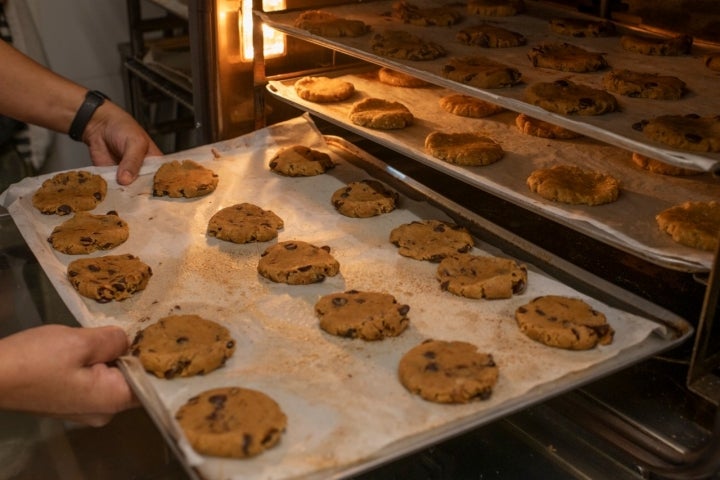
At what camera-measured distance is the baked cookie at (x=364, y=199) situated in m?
1.89

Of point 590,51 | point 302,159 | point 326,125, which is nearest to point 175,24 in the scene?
point 326,125

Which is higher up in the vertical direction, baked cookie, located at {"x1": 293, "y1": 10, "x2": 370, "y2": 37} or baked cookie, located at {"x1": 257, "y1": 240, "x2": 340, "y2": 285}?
baked cookie, located at {"x1": 293, "y1": 10, "x2": 370, "y2": 37}

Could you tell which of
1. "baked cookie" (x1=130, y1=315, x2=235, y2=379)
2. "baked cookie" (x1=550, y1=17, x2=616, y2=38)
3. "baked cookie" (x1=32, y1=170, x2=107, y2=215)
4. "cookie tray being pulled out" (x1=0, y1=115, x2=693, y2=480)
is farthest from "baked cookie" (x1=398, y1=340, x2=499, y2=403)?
"baked cookie" (x1=550, y1=17, x2=616, y2=38)

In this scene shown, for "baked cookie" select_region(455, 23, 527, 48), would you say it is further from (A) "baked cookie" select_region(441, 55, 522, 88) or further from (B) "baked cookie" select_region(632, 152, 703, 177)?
(B) "baked cookie" select_region(632, 152, 703, 177)

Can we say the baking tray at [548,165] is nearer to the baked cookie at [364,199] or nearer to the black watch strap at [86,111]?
the baked cookie at [364,199]

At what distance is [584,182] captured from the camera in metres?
1.74

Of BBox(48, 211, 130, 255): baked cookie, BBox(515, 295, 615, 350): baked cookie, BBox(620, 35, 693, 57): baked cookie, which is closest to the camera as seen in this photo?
BBox(515, 295, 615, 350): baked cookie

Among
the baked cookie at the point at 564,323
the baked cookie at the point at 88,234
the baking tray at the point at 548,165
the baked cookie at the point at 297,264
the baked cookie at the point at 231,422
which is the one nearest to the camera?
the baked cookie at the point at 231,422

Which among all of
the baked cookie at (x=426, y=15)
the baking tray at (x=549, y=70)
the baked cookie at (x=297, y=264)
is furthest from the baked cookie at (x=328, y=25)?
the baked cookie at (x=297, y=264)

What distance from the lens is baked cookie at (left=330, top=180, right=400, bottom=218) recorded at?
1886 mm

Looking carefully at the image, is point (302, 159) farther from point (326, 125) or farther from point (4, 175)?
point (4, 175)

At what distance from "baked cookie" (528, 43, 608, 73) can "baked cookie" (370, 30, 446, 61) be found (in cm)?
23

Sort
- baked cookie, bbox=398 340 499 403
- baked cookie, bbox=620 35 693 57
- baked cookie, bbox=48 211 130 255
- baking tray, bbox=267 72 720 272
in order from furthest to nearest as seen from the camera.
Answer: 1. baked cookie, bbox=620 35 693 57
2. baked cookie, bbox=48 211 130 255
3. baking tray, bbox=267 72 720 272
4. baked cookie, bbox=398 340 499 403

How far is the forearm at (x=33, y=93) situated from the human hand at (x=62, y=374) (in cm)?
99
